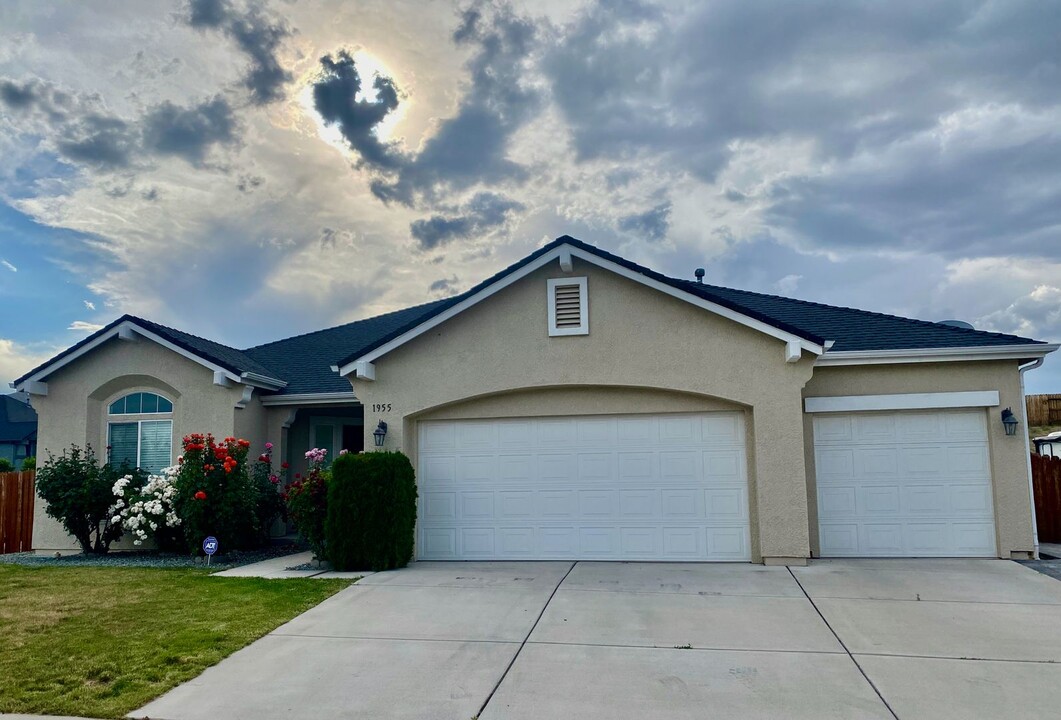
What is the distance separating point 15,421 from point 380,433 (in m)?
33.9

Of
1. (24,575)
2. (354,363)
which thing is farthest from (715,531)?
(24,575)

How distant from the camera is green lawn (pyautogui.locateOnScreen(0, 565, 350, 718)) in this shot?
5391 millimetres

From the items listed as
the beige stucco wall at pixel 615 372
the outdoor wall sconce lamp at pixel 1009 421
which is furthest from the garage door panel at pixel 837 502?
the outdoor wall sconce lamp at pixel 1009 421

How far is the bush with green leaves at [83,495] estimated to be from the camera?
40.2 feet

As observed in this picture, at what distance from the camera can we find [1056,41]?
1123 centimetres

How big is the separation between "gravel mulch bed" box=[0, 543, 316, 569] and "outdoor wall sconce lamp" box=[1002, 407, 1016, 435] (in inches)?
465

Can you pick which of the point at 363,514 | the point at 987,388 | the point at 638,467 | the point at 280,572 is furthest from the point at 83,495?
the point at 987,388

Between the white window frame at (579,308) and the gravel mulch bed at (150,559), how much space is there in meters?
6.17

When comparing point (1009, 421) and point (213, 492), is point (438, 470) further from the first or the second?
point (1009, 421)

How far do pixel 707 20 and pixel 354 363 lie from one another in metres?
8.43

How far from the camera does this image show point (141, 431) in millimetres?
13500

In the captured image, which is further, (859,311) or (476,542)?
(859,311)

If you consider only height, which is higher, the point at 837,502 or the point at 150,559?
the point at 837,502

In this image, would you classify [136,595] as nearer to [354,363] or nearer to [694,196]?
[354,363]
